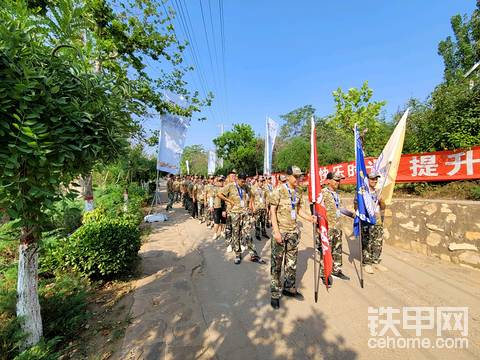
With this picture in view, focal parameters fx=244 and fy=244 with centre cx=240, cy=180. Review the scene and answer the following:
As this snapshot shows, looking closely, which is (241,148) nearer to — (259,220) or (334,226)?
(259,220)

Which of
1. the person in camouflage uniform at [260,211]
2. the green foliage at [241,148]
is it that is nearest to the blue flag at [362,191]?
the person in camouflage uniform at [260,211]

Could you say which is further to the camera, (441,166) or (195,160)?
(195,160)

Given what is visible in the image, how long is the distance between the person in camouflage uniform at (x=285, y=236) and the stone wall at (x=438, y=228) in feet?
10.6

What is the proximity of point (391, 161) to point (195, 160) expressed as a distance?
59070 millimetres

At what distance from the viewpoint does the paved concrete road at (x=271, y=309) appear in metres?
2.57

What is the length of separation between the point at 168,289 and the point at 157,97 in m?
6.68

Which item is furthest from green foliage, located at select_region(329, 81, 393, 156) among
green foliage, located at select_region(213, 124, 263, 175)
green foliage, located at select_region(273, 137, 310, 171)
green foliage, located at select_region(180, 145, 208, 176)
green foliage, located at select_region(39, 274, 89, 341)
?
green foliage, located at select_region(180, 145, 208, 176)

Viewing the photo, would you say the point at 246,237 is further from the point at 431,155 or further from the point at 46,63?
the point at 431,155

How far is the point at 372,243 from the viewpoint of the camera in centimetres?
454

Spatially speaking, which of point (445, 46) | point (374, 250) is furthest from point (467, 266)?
point (445, 46)

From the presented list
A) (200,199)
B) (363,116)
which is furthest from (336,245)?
(363,116)

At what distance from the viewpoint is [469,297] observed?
141 inches

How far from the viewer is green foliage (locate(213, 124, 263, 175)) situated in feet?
112

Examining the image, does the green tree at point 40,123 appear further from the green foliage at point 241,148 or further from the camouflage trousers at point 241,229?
the green foliage at point 241,148
